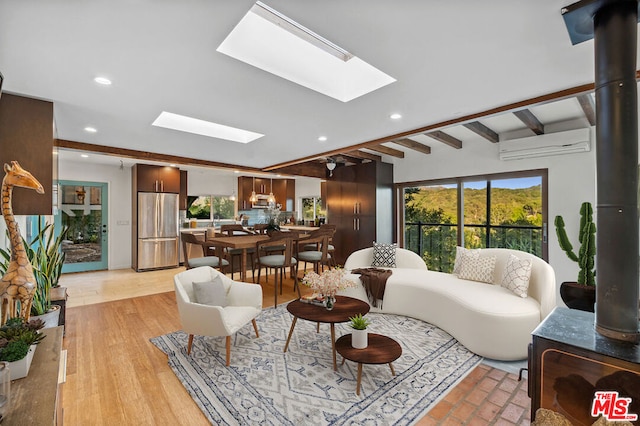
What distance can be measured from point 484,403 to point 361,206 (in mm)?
4477

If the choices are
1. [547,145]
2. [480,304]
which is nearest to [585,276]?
[480,304]

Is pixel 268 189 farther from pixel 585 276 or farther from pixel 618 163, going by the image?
pixel 618 163

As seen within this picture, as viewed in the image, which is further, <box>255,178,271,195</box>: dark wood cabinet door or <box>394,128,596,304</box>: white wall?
<box>255,178,271,195</box>: dark wood cabinet door

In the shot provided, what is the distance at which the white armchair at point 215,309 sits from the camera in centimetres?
254

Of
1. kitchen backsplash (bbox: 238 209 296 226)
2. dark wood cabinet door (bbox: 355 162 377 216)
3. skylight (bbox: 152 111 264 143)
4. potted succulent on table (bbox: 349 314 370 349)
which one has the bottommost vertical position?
potted succulent on table (bbox: 349 314 370 349)

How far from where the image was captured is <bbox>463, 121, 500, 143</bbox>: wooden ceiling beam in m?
3.92

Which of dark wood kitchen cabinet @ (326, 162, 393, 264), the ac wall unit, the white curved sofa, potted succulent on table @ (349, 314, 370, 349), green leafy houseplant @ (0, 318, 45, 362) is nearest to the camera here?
green leafy houseplant @ (0, 318, 45, 362)

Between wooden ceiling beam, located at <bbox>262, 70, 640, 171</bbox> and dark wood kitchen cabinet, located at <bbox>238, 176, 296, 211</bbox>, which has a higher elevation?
wooden ceiling beam, located at <bbox>262, 70, 640, 171</bbox>

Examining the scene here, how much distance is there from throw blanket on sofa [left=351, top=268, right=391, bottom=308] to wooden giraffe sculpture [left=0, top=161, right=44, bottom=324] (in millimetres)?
3246

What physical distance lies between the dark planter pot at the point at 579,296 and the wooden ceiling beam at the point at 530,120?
200 cm

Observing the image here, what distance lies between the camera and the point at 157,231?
681 centimetres

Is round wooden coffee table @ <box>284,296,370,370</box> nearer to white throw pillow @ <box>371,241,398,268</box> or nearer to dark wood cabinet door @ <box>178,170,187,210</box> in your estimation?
white throw pillow @ <box>371,241,398,268</box>

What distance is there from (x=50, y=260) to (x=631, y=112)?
4.72 meters

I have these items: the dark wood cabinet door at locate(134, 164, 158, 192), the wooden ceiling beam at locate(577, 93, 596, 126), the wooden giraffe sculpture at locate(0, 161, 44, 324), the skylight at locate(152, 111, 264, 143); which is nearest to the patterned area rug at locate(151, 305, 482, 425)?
the wooden giraffe sculpture at locate(0, 161, 44, 324)
